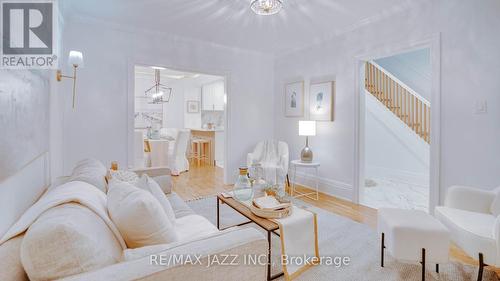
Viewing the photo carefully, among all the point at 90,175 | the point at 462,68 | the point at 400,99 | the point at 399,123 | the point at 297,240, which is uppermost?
the point at 400,99

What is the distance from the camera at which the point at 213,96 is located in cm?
760

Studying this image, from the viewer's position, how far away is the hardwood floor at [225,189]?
2.39 meters

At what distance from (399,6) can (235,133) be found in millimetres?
2982

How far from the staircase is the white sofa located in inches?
204

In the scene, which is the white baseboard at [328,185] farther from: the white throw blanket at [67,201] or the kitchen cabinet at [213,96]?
the kitchen cabinet at [213,96]

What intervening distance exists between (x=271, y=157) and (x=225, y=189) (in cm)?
98

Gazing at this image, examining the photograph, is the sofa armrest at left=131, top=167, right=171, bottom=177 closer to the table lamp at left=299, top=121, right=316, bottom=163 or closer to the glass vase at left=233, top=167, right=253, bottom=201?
the glass vase at left=233, top=167, right=253, bottom=201

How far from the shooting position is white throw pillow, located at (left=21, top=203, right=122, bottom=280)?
832 millimetres

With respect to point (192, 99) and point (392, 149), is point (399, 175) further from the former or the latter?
point (192, 99)

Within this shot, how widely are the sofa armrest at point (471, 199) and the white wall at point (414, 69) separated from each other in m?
3.84

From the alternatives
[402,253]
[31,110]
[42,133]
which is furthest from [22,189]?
[402,253]

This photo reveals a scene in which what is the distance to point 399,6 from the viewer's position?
2936 mm

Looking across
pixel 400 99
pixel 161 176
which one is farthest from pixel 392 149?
pixel 161 176

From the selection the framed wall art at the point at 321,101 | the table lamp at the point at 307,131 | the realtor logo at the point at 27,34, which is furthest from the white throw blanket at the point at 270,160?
the realtor logo at the point at 27,34
